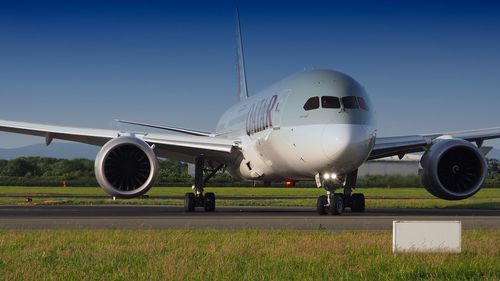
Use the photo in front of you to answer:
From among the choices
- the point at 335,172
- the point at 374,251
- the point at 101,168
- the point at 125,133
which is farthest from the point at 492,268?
the point at 125,133

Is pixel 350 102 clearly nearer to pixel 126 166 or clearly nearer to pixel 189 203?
pixel 126 166

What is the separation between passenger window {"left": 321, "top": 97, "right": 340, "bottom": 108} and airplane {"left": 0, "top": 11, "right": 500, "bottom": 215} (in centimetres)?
3

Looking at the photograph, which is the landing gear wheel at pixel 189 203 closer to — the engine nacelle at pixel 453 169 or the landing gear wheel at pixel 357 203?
the landing gear wheel at pixel 357 203

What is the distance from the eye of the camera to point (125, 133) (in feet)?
83.4

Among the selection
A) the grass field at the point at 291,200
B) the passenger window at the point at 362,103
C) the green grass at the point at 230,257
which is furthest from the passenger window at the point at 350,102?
the grass field at the point at 291,200

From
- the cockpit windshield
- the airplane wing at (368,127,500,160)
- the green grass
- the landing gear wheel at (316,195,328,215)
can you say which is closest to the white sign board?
the green grass

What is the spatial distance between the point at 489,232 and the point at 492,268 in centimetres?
576

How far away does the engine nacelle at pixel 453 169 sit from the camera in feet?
81.9

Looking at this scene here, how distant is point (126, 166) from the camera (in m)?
23.9

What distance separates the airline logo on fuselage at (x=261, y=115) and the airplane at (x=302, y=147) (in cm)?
3

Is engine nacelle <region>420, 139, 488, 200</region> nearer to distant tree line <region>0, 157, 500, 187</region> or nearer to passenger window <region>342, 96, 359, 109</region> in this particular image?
passenger window <region>342, 96, 359, 109</region>

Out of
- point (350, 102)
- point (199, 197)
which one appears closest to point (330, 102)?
point (350, 102)

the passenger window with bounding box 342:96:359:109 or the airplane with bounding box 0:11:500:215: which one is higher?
the passenger window with bounding box 342:96:359:109

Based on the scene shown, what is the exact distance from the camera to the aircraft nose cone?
21.4 metres
